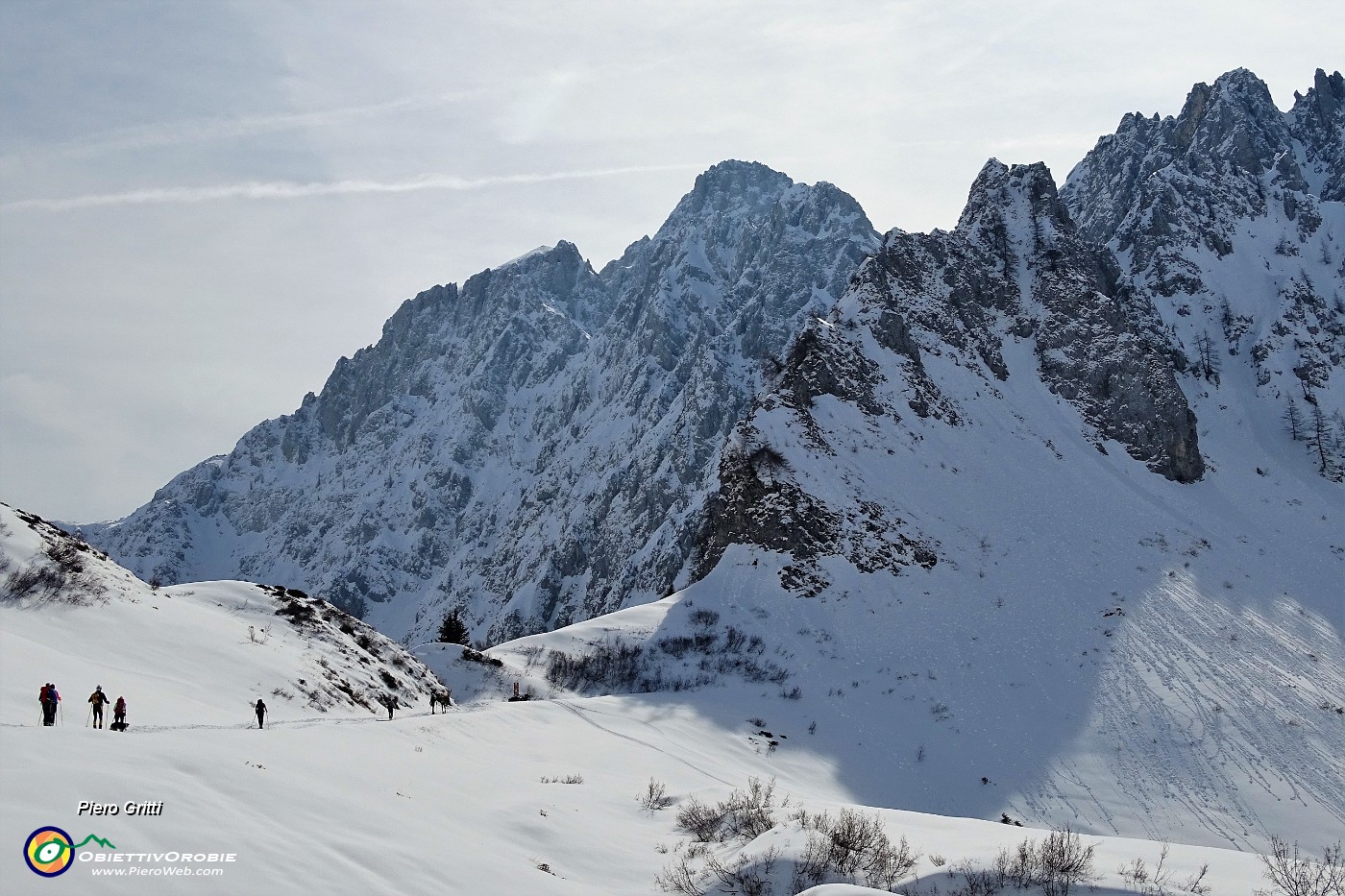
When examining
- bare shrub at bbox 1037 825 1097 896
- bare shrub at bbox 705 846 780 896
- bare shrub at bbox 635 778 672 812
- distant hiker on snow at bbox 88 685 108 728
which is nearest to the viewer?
bare shrub at bbox 1037 825 1097 896

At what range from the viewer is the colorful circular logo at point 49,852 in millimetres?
9820

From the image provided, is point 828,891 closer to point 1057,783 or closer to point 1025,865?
point 1025,865

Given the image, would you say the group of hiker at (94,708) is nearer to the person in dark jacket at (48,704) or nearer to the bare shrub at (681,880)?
the person in dark jacket at (48,704)

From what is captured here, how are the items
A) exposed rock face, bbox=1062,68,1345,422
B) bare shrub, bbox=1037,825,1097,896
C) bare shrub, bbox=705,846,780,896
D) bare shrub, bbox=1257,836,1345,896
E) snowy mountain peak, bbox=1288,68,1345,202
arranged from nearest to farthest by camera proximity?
bare shrub, bbox=1257,836,1345,896 → bare shrub, bbox=1037,825,1097,896 → bare shrub, bbox=705,846,780,896 → exposed rock face, bbox=1062,68,1345,422 → snowy mountain peak, bbox=1288,68,1345,202

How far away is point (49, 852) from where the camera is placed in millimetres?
10109

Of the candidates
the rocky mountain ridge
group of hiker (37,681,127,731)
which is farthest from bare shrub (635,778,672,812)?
the rocky mountain ridge

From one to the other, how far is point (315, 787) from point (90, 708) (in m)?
9.52

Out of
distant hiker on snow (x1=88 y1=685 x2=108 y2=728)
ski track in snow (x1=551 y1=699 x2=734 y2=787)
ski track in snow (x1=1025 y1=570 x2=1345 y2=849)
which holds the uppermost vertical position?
distant hiker on snow (x1=88 y1=685 x2=108 y2=728)

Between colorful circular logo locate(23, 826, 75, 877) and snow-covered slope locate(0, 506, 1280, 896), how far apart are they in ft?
0.34

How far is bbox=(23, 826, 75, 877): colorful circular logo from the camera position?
9820mm

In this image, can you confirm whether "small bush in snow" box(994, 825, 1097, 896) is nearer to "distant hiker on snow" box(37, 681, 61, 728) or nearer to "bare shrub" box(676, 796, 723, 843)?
"bare shrub" box(676, 796, 723, 843)

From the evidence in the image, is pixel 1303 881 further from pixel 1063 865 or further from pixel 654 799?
pixel 654 799

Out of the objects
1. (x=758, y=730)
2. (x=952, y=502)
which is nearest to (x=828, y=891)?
(x=758, y=730)

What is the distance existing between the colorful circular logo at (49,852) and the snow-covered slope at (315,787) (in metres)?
0.10
